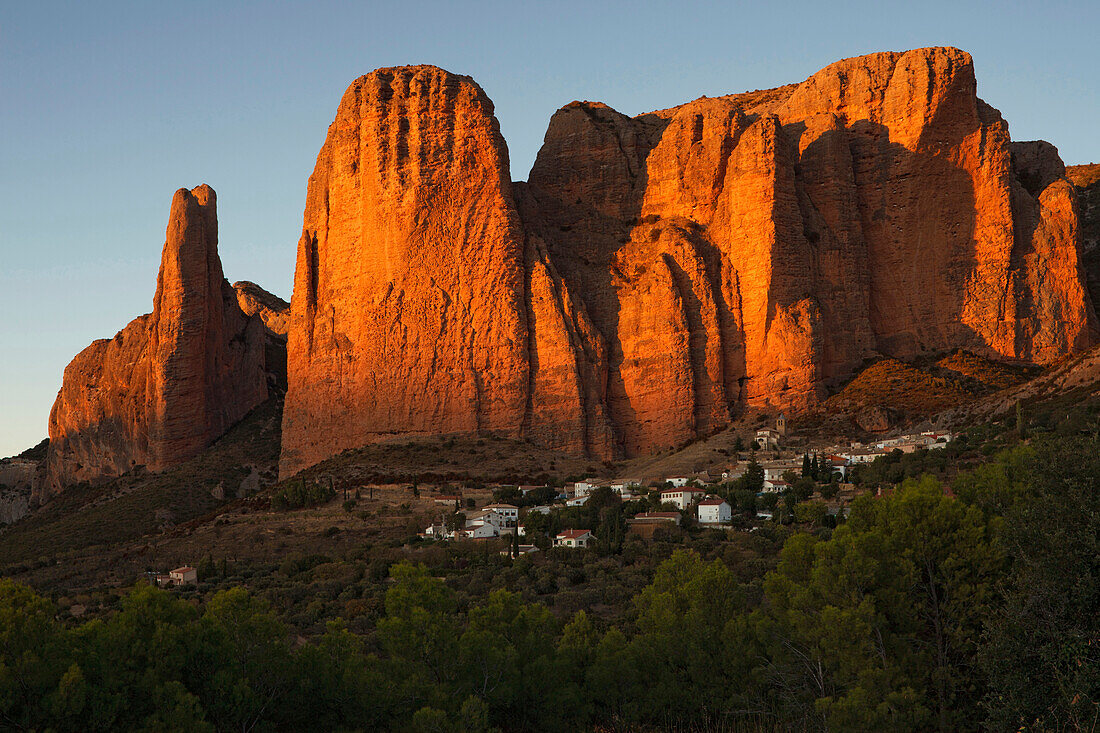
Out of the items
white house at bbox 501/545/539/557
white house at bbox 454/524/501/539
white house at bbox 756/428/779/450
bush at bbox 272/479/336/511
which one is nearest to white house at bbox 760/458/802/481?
white house at bbox 756/428/779/450

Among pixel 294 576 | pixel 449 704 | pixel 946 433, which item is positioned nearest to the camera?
pixel 449 704

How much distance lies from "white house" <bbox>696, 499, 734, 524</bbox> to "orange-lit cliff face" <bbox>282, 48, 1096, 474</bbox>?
20327mm

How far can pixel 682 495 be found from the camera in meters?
52.8

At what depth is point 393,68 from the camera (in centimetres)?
7488

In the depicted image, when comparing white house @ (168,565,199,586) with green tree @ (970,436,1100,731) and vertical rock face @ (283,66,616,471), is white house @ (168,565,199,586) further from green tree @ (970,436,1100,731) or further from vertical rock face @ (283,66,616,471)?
green tree @ (970,436,1100,731)

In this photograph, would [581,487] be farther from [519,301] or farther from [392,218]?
[392,218]

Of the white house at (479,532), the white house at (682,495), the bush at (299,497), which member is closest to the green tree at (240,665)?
the white house at (479,532)

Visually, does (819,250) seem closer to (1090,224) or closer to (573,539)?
(1090,224)

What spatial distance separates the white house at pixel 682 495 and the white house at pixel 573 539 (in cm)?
633

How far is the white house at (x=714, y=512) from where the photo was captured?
157ft

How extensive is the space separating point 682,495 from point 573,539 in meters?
8.62

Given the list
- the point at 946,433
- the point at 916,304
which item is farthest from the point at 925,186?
the point at 946,433

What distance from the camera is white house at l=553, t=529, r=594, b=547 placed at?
4581cm

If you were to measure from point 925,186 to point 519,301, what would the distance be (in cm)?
2746
